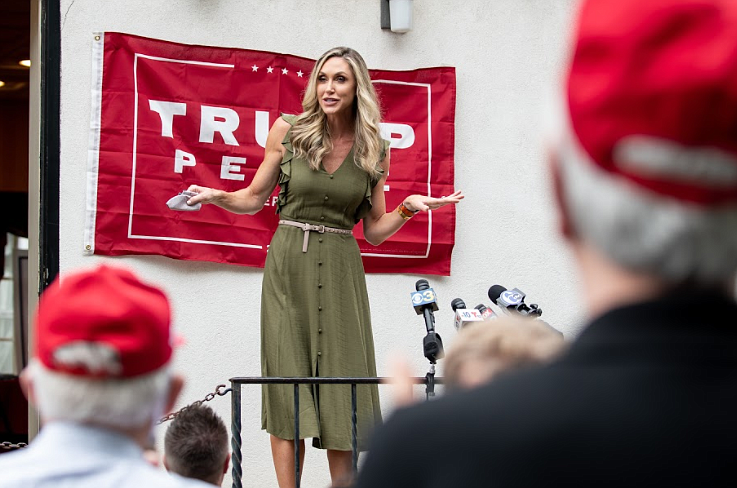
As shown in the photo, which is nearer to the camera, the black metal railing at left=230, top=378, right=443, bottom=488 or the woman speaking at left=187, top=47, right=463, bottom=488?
the black metal railing at left=230, top=378, right=443, bottom=488

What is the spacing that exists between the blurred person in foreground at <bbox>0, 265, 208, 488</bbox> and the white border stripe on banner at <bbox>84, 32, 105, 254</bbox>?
4234mm

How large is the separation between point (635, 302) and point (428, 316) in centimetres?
325

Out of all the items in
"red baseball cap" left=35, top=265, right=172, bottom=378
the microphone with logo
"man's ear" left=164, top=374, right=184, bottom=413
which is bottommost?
the microphone with logo

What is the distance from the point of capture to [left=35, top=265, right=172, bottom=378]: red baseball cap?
1.47 metres

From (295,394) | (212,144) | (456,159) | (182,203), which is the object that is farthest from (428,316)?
(456,159)

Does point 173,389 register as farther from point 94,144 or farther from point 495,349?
point 94,144

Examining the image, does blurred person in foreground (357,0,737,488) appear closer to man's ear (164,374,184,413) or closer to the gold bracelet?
man's ear (164,374,184,413)

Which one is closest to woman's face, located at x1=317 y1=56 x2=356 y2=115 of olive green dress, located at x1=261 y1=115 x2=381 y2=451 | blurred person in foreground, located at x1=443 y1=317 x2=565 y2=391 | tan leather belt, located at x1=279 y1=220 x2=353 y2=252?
olive green dress, located at x1=261 y1=115 x2=381 y2=451

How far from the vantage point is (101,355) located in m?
1.47

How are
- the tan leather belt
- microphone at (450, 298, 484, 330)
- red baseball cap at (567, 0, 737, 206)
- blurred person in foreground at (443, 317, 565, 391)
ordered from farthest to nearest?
the tan leather belt, microphone at (450, 298, 484, 330), blurred person in foreground at (443, 317, 565, 391), red baseball cap at (567, 0, 737, 206)

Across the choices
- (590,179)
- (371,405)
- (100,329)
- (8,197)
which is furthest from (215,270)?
(8,197)

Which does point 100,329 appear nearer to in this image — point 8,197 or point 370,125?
point 370,125

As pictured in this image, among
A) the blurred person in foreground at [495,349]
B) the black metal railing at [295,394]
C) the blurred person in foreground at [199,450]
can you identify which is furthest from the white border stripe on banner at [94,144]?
the blurred person in foreground at [495,349]

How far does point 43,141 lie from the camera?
5.65 meters
